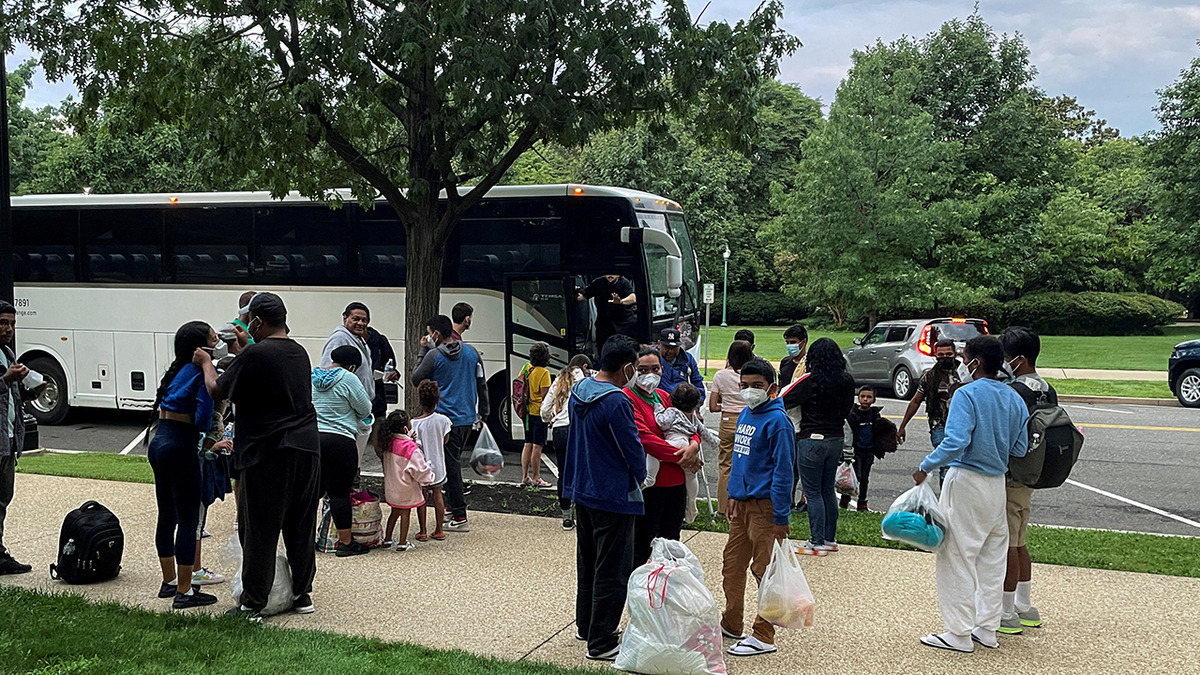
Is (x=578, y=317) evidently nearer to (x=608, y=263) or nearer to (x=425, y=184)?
(x=608, y=263)

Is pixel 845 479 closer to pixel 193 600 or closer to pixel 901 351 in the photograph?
pixel 193 600

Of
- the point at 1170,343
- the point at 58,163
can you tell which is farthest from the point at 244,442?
the point at 1170,343

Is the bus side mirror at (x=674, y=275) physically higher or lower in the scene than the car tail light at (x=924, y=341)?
higher

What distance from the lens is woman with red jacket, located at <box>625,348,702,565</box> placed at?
594 centimetres

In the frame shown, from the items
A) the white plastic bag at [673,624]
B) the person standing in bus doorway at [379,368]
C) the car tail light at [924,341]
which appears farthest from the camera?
the car tail light at [924,341]

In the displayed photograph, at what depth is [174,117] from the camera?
448 inches

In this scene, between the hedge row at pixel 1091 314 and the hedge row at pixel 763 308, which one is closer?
the hedge row at pixel 1091 314

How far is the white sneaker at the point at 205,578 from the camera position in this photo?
269 inches

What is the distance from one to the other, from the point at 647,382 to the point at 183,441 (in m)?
2.90

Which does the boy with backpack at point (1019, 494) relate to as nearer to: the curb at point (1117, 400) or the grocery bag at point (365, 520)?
the grocery bag at point (365, 520)

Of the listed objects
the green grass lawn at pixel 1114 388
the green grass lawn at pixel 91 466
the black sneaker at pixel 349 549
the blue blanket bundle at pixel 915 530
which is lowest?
the green grass lawn at pixel 91 466

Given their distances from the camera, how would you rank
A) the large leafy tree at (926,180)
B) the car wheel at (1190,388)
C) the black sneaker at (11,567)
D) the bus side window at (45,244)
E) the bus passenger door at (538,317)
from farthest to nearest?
1. the large leafy tree at (926,180)
2. the car wheel at (1190,388)
3. the bus side window at (45,244)
4. the bus passenger door at (538,317)
5. the black sneaker at (11,567)

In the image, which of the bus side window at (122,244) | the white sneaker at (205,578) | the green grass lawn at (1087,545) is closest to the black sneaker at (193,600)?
the white sneaker at (205,578)

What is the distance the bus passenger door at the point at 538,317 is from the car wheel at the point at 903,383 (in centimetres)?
1013
